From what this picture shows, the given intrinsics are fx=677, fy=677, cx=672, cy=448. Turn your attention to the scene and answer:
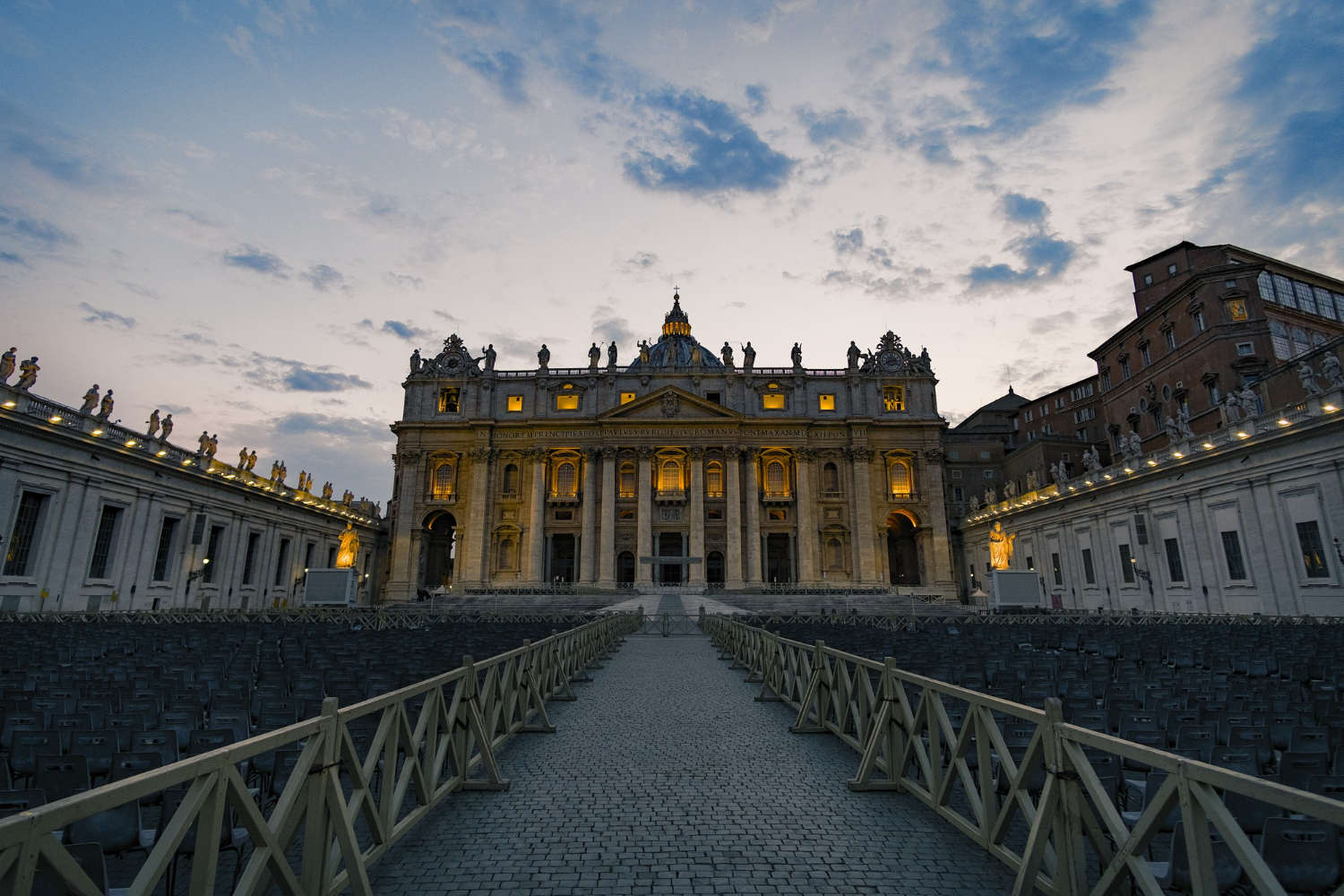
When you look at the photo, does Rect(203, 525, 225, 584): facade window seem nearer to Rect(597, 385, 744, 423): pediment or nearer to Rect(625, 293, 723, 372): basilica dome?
Rect(597, 385, 744, 423): pediment

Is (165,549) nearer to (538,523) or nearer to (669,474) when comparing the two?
(538,523)

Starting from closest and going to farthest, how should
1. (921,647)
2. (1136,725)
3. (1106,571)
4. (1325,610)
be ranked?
1. (1136,725)
2. (921,647)
3. (1325,610)
4. (1106,571)

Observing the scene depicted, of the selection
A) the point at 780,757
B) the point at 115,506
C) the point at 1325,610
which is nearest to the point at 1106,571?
the point at 1325,610

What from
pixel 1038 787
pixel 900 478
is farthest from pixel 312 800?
pixel 900 478

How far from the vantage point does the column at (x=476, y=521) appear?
6069cm

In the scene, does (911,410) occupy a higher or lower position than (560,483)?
higher

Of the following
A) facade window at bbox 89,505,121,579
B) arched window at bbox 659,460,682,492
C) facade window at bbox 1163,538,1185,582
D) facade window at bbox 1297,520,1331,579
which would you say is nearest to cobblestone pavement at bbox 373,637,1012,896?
facade window at bbox 1297,520,1331,579

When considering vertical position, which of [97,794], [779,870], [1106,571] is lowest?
[779,870]

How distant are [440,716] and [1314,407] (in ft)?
111

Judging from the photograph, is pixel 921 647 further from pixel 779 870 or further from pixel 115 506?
pixel 115 506

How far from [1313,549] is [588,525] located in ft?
157

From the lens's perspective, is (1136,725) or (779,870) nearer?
(779,870)

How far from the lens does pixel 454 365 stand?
223ft

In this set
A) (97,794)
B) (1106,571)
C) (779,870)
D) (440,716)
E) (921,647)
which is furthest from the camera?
(1106,571)
